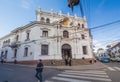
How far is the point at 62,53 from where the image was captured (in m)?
25.5

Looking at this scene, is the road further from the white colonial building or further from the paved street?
the white colonial building

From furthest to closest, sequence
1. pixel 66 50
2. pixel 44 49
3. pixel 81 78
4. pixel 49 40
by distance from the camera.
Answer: pixel 66 50
pixel 49 40
pixel 44 49
pixel 81 78

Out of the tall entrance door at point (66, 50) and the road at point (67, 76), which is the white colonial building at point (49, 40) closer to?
the tall entrance door at point (66, 50)

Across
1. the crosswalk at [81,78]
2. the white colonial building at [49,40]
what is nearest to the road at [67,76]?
the crosswalk at [81,78]

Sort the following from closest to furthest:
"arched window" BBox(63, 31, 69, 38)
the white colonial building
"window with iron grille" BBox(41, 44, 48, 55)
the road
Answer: the road
"window with iron grille" BBox(41, 44, 48, 55)
the white colonial building
"arched window" BBox(63, 31, 69, 38)

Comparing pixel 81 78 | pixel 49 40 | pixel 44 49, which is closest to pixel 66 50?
pixel 49 40

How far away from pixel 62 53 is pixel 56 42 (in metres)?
3.33

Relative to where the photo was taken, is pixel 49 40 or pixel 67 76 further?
pixel 49 40

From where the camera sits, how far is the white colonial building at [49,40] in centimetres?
2305

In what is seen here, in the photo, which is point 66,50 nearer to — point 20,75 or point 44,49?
point 44,49

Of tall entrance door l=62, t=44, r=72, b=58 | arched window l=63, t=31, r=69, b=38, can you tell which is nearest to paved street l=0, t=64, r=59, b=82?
tall entrance door l=62, t=44, r=72, b=58

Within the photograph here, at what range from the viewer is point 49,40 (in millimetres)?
24047

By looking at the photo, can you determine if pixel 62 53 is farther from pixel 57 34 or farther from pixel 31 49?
pixel 31 49

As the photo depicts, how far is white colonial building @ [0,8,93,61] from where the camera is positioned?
23.0 metres
